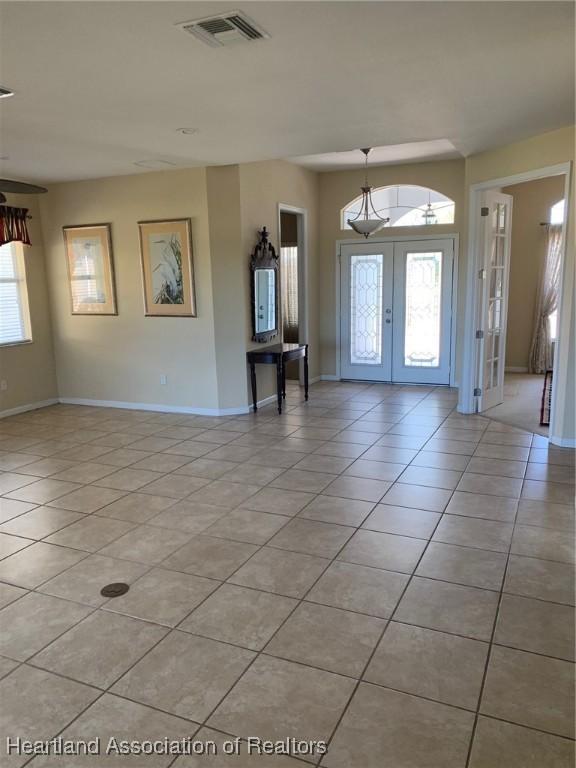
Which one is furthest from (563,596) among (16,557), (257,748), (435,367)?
(435,367)

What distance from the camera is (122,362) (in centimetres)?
669

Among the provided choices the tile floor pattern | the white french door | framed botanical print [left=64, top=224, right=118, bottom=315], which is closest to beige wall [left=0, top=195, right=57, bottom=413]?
framed botanical print [left=64, top=224, right=118, bottom=315]

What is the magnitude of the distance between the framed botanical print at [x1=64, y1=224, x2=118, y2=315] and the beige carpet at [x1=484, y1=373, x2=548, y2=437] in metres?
4.53

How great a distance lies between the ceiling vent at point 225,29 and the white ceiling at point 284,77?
60 mm

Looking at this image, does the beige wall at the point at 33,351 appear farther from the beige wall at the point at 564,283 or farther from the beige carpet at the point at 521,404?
the beige wall at the point at 564,283

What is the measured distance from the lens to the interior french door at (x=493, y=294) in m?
5.78

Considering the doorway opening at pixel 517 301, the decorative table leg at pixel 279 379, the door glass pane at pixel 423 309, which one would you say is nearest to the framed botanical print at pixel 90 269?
the decorative table leg at pixel 279 379

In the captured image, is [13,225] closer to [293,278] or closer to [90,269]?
[90,269]

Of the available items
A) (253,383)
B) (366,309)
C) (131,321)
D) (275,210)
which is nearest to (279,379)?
(253,383)

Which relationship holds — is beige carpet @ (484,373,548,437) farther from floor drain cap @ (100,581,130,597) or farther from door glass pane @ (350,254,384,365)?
floor drain cap @ (100,581,130,597)

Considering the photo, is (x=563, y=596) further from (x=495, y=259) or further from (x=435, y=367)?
(x=435, y=367)

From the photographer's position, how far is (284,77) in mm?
3215

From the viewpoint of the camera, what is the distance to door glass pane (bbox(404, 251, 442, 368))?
7.44 m

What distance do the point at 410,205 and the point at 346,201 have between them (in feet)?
2.85
